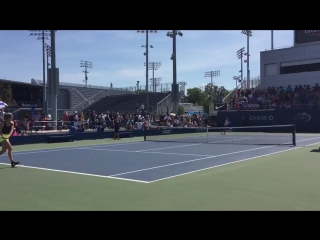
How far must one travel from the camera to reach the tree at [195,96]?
110 meters

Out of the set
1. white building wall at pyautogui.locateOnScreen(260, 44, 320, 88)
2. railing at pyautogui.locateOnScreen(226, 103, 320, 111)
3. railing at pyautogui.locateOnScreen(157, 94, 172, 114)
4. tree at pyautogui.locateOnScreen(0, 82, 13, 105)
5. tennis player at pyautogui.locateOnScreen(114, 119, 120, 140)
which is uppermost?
white building wall at pyautogui.locateOnScreen(260, 44, 320, 88)

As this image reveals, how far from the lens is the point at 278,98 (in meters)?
37.1

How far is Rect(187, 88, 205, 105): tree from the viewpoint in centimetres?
10962

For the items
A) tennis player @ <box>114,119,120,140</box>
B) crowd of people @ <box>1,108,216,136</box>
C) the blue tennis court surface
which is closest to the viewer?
the blue tennis court surface

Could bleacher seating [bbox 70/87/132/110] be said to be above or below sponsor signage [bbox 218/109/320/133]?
above

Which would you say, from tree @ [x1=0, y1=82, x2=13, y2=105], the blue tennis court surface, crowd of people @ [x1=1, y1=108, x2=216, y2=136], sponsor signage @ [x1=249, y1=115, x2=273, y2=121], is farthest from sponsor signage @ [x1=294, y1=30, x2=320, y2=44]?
tree @ [x1=0, y1=82, x2=13, y2=105]

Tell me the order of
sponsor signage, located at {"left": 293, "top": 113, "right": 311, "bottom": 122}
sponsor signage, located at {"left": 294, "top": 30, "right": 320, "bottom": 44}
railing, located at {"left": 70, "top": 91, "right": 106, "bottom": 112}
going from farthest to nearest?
railing, located at {"left": 70, "top": 91, "right": 106, "bottom": 112}
sponsor signage, located at {"left": 294, "top": 30, "right": 320, "bottom": 44}
sponsor signage, located at {"left": 293, "top": 113, "right": 311, "bottom": 122}

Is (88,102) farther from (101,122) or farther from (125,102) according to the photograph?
(101,122)

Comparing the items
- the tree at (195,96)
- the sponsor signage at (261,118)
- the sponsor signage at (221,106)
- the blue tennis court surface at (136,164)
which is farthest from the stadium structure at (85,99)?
the tree at (195,96)

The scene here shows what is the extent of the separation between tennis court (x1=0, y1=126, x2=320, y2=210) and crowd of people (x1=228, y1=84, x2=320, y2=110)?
22.4 meters

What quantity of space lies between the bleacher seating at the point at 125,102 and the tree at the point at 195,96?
5709cm

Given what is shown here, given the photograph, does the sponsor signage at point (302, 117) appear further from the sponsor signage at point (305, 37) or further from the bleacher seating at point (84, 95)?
the bleacher seating at point (84, 95)

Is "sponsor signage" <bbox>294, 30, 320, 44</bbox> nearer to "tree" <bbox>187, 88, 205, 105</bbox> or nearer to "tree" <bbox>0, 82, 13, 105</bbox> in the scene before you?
"tree" <bbox>0, 82, 13, 105</bbox>
